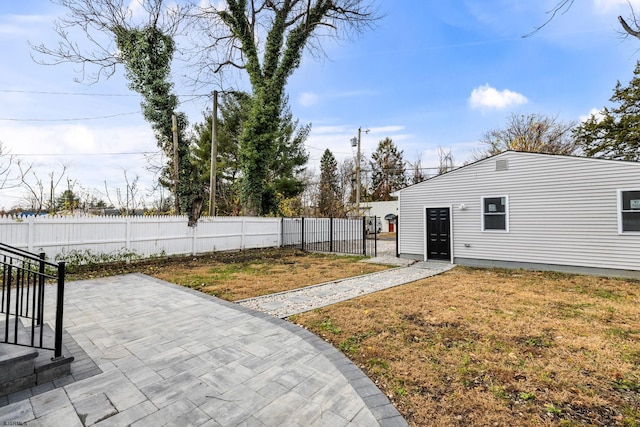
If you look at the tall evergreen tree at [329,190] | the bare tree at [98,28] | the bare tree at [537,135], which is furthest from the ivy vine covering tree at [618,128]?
the bare tree at [98,28]

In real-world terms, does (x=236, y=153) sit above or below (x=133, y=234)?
above

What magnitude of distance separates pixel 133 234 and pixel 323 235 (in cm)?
851

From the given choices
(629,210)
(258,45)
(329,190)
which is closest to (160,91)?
(258,45)

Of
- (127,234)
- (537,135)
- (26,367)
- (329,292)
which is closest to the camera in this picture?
(26,367)

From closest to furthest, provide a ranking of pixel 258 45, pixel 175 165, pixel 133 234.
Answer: pixel 133 234
pixel 175 165
pixel 258 45

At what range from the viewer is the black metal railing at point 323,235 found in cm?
1336

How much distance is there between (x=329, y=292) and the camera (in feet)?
18.9

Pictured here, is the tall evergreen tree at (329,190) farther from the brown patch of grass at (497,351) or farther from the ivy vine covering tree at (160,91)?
the brown patch of grass at (497,351)

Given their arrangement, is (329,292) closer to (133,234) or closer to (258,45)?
(133,234)

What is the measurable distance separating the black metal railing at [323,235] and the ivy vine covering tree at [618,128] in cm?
1566

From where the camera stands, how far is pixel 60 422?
6.28ft

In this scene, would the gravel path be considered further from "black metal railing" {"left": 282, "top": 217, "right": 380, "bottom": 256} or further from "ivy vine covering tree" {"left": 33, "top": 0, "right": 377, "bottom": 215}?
"ivy vine covering tree" {"left": 33, "top": 0, "right": 377, "bottom": 215}

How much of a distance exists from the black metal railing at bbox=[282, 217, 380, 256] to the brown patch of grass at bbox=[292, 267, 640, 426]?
7.65 metres

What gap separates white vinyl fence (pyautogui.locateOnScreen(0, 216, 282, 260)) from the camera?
7.02m
